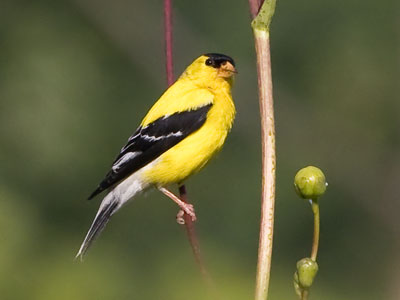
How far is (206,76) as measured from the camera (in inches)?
137

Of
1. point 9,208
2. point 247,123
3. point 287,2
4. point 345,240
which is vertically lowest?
point 345,240

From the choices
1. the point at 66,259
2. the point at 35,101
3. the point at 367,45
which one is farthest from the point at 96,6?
the point at 66,259

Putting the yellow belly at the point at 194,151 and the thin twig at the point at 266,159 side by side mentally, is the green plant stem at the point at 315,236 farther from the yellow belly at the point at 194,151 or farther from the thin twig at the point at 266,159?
the yellow belly at the point at 194,151

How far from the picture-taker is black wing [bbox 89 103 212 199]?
316cm

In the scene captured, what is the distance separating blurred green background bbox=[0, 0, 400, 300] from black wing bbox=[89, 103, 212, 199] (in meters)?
1.77

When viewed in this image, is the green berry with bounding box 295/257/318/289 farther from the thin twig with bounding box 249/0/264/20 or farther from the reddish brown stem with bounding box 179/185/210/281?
the thin twig with bounding box 249/0/264/20

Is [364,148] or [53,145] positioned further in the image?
[364,148]

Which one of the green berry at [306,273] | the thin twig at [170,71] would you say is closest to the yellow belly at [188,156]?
the thin twig at [170,71]

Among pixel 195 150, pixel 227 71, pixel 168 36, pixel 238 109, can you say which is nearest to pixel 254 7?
pixel 168 36

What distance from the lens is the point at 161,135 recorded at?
3199 millimetres

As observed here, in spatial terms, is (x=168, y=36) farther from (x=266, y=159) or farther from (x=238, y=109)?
(x=238, y=109)

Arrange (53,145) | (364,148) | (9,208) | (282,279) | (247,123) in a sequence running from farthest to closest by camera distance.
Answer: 1. (364,148)
2. (247,123)
3. (53,145)
4. (9,208)
5. (282,279)

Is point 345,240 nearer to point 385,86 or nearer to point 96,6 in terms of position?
point 385,86

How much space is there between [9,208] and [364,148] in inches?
202
